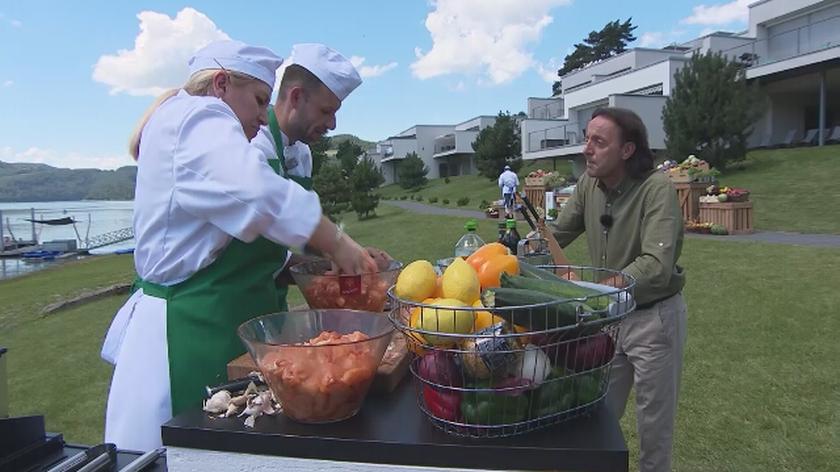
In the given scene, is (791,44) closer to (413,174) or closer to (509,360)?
(413,174)

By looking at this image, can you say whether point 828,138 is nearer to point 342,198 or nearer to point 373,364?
point 342,198

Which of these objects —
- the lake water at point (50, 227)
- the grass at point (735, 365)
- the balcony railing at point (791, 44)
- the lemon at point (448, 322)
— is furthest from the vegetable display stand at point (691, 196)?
the balcony railing at point (791, 44)

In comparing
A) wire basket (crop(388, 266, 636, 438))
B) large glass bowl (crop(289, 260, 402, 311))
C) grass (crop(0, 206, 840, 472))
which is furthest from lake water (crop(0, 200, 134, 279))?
grass (crop(0, 206, 840, 472))

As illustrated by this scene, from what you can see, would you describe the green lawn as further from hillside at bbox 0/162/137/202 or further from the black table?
hillside at bbox 0/162/137/202

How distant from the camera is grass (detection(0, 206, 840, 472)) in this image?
3.92 meters

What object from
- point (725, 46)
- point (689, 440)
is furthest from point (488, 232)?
point (725, 46)

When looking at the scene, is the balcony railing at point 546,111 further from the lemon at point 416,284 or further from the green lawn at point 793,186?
the lemon at point 416,284

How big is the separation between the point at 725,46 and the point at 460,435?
35.9 metres

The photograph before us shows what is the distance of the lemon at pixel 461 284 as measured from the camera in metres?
1.43

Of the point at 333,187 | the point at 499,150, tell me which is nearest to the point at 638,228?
the point at 333,187

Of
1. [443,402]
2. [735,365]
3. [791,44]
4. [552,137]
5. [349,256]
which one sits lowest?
[735,365]

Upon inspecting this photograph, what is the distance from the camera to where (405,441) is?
46.7 inches

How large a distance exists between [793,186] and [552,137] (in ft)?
79.9

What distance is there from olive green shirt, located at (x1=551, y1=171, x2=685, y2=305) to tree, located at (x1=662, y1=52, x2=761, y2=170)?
2284 centimetres
